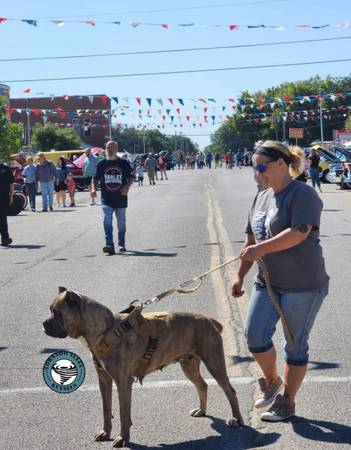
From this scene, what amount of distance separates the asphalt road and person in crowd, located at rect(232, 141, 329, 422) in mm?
379

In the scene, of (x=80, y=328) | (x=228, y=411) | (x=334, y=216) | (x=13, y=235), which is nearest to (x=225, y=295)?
(x=228, y=411)

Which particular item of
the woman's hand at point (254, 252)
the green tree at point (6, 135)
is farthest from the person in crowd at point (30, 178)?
the green tree at point (6, 135)

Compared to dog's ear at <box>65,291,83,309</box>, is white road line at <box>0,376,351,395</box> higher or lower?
lower

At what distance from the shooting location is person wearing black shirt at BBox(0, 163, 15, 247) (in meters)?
17.0

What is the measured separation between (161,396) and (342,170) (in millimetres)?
31613

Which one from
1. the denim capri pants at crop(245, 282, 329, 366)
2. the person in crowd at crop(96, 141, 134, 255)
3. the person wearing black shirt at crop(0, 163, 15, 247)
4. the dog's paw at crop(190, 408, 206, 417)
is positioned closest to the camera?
the denim capri pants at crop(245, 282, 329, 366)

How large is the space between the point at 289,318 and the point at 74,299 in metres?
1.33

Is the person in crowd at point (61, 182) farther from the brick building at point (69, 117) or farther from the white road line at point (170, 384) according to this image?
the brick building at point (69, 117)

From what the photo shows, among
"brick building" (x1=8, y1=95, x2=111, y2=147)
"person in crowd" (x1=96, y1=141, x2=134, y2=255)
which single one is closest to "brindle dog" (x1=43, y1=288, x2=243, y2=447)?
"person in crowd" (x1=96, y1=141, x2=134, y2=255)

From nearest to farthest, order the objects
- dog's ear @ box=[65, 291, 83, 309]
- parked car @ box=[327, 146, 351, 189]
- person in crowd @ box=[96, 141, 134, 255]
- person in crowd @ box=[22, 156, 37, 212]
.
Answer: dog's ear @ box=[65, 291, 83, 309] → person in crowd @ box=[96, 141, 134, 255] → person in crowd @ box=[22, 156, 37, 212] → parked car @ box=[327, 146, 351, 189]

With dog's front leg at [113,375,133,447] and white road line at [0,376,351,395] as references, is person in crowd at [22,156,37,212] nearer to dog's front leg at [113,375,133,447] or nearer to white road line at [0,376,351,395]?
white road line at [0,376,351,395]

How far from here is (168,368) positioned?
6703 millimetres

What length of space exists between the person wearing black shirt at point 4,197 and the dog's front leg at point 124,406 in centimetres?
1261

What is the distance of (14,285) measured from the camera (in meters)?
11.3
